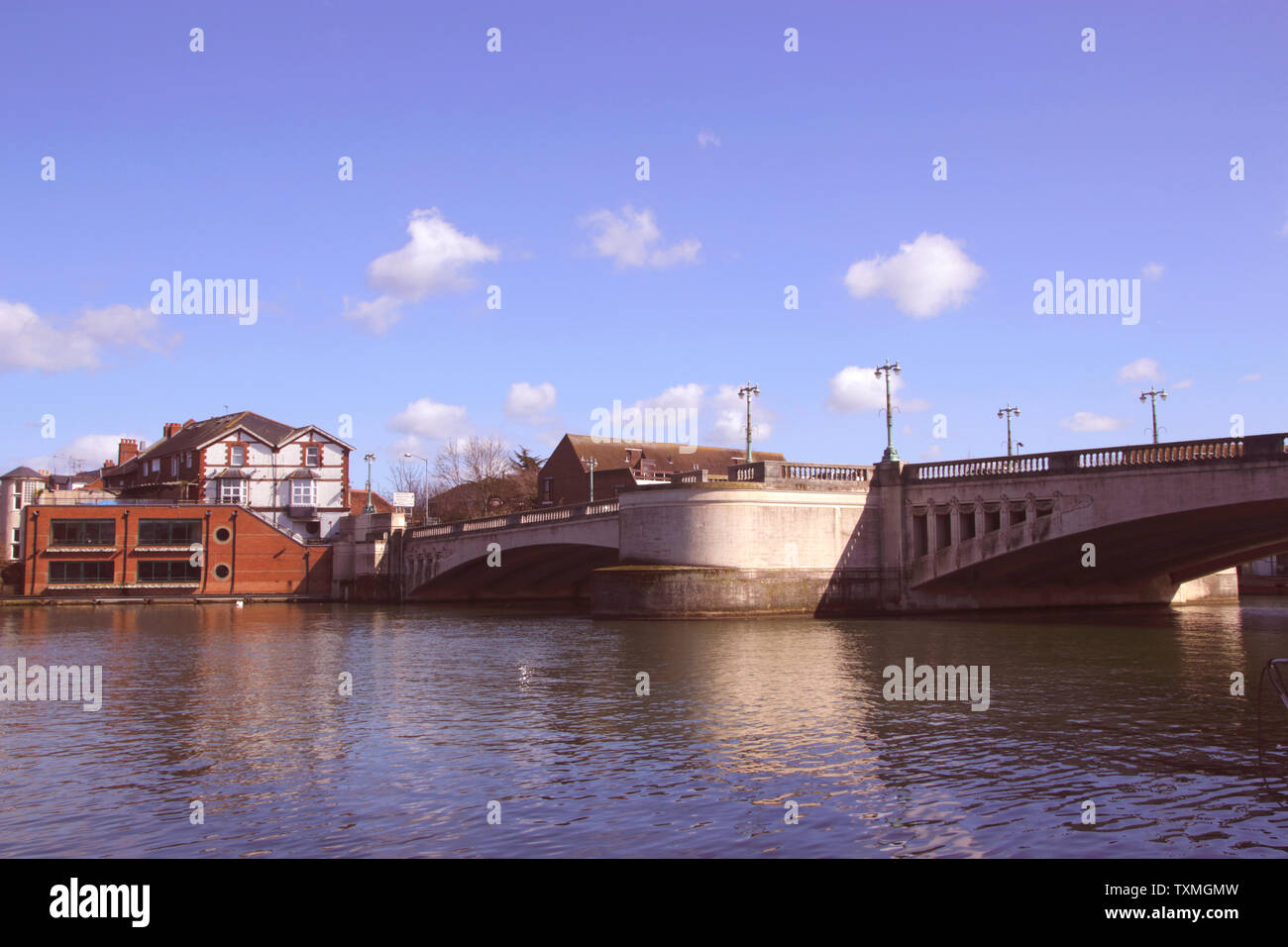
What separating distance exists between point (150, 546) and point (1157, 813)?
7185cm

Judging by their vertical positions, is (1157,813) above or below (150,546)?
below

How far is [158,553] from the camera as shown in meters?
74.2

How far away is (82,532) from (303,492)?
1571cm

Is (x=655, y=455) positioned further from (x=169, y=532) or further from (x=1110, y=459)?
(x=1110, y=459)

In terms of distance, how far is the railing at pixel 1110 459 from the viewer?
40281 mm

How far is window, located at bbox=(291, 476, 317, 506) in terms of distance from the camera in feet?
276

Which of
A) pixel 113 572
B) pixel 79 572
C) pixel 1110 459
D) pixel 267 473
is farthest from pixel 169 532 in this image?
pixel 1110 459

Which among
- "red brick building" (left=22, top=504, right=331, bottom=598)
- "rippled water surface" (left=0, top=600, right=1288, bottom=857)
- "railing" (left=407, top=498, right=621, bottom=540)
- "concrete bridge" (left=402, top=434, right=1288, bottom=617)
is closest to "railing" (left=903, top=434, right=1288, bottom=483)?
"concrete bridge" (left=402, top=434, right=1288, bottom=617)

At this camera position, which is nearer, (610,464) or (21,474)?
(21,474)
